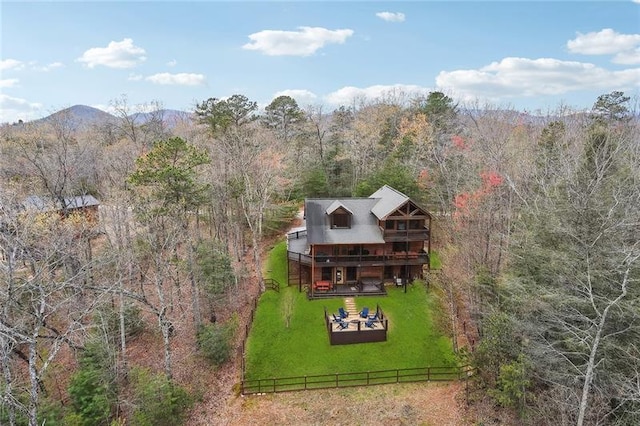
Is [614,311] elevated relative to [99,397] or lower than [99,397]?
elevated

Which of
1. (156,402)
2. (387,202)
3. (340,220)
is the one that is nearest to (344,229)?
(340,220)

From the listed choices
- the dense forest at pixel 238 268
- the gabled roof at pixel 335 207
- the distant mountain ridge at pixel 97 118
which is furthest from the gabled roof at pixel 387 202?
the distant mountain ridge at pixel 97 118

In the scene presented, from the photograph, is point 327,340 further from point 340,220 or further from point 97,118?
point 97,118

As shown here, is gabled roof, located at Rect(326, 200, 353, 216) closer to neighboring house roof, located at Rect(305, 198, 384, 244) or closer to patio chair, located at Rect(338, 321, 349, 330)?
neighboring house roof, located at Rect(305, 198, 384, 244)

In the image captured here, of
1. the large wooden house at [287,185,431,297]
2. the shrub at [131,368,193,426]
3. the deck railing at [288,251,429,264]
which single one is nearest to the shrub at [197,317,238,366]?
the shrub at [131,368,193,426]

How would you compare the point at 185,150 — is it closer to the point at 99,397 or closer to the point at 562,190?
the point at 99,397

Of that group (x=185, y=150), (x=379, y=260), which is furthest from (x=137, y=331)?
(x=379, y=260)

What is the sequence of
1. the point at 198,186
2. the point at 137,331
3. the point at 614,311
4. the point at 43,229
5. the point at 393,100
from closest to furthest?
the point at 614,311
the point at 43,229
the point at 198,186
the point at 137,331
the point at 393,100
